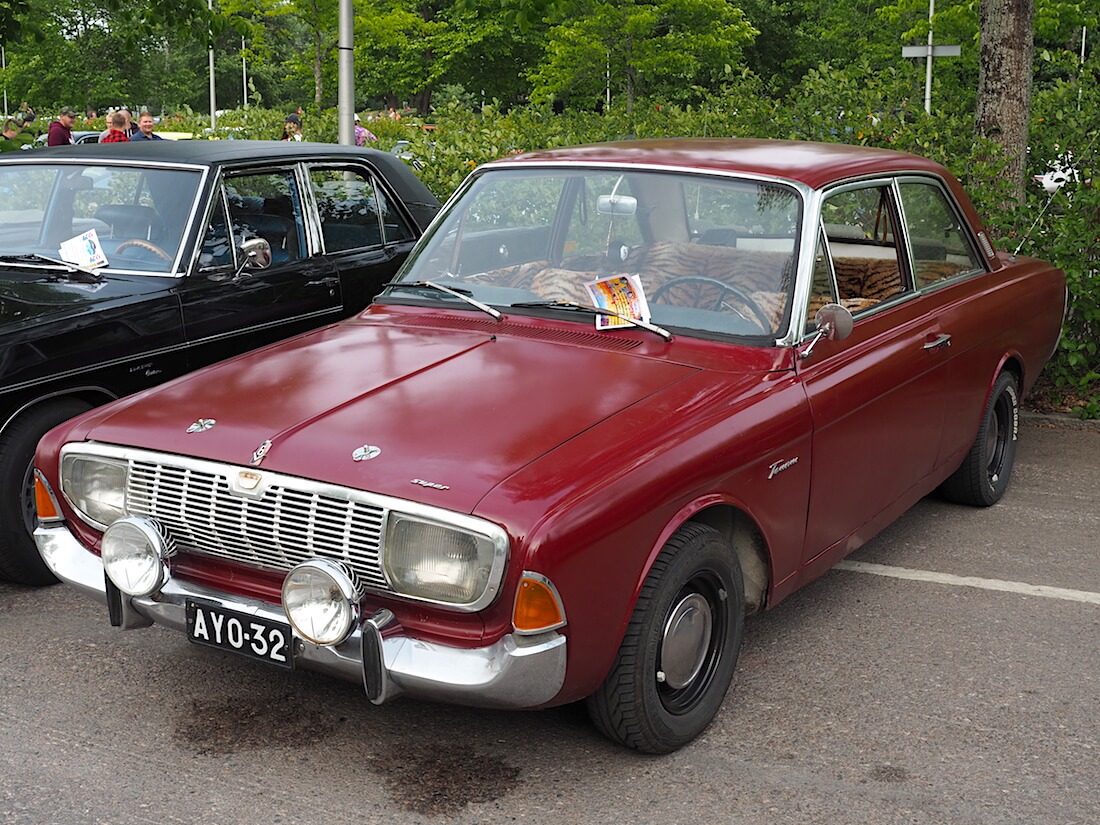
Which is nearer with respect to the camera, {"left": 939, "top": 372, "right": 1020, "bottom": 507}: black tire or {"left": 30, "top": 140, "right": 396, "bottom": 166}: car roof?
{"left": 939, "top": 372, "right": 1020, "bottom": 507}: black tire

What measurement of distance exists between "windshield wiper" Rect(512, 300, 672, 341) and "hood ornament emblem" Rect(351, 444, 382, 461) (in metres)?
1.24

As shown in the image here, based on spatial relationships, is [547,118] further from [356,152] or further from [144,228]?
[144,228]

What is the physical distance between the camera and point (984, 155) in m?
8.54

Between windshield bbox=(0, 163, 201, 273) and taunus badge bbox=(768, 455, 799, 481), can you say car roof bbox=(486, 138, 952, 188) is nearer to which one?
taunus badge bbox=(768, 455, 799, 481)

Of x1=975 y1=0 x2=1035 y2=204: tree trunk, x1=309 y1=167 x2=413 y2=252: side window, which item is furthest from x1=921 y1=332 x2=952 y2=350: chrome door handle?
x1=975 y1=0 x2=1035 y2=204: tree trunk

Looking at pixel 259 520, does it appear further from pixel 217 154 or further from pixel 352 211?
pixel 352 211

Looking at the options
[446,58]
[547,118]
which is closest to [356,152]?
[547,118]

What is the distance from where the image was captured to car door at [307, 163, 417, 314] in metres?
6.74

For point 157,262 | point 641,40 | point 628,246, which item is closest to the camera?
point 628,246

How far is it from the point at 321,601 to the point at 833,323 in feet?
6.73

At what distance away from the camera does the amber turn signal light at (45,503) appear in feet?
13.2

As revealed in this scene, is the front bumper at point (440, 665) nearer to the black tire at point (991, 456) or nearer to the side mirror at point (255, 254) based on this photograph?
the side mirror at point (255, 254)

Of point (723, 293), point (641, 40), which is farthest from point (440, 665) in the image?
point (641, 40)

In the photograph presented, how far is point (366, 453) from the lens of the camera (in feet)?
11.3
